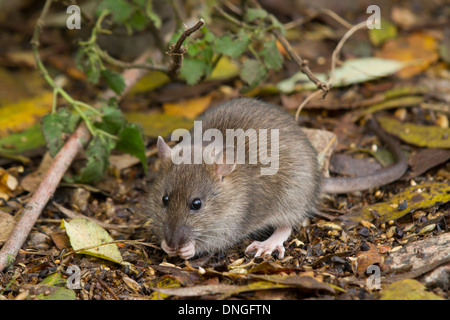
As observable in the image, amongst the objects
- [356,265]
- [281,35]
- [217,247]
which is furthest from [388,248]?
[281,35]

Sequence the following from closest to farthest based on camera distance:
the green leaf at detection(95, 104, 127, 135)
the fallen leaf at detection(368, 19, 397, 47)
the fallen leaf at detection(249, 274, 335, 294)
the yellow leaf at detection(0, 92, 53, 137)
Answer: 1. the fallen leaf at detection(249, 274, 335, 294)
2. the green leaf at detection(95, 104, 127, 135)
3. the yellow leaf at detection(0, 92, 53, 137)
4. the fallen leaf at detection(368, 19, 397, 47)

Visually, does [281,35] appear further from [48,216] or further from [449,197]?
[48,216]

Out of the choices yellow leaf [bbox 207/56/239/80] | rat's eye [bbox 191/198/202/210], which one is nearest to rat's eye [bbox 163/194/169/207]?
rat's eye [bbox 191/198/202/210]

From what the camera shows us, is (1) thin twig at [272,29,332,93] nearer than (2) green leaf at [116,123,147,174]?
Yes

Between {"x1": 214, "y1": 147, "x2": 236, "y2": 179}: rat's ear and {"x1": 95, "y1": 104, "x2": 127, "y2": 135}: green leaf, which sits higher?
{"x1": 95, "y1": 104, "x2": 127, "y2": 135}: green leaf

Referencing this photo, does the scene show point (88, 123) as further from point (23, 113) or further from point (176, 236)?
point (23, 113)

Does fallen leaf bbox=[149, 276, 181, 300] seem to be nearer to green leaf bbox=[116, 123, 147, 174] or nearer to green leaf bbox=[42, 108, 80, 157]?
green leaf bbox=[116, 123, 147, 174]
